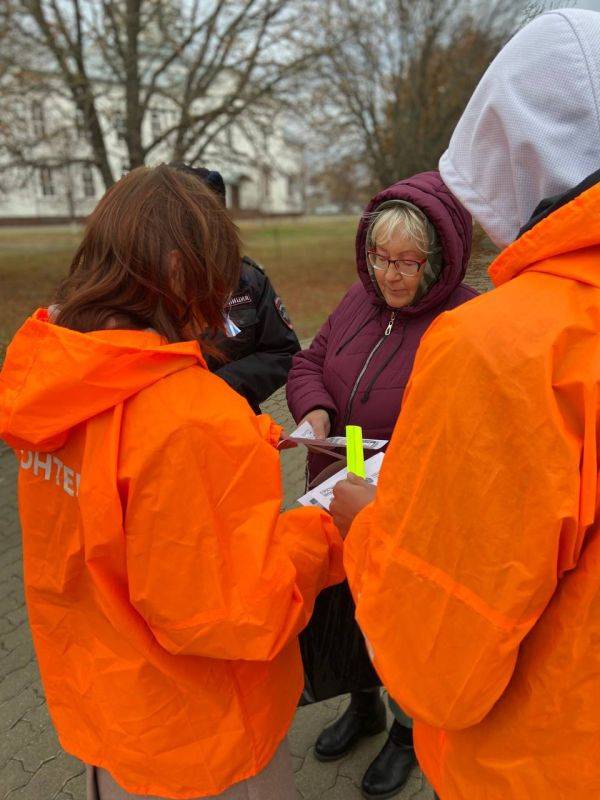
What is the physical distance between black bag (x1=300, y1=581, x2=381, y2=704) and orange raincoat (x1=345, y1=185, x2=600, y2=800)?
0.92 meters

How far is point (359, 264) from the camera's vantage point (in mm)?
2041

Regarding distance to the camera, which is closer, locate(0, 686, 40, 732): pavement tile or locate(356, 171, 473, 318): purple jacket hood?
locate(356, 171, 473, 318): purple jacket hood

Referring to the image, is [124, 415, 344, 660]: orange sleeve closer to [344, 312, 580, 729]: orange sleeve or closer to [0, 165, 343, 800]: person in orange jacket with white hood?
[0, 165, 343, 800]: person in orange jacket with white hood

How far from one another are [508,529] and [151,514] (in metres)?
0.61

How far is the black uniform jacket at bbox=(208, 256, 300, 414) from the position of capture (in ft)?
8.23

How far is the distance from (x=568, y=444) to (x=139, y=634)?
885 mm

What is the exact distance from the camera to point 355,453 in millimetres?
1518

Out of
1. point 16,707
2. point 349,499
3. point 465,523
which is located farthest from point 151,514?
point 16,707

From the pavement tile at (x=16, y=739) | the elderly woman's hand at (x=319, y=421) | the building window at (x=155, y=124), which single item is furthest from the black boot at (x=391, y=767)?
the building window at (x=155, y=124)

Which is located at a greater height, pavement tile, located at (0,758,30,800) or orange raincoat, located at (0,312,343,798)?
orange raincoat, located at (0,312,343,798)

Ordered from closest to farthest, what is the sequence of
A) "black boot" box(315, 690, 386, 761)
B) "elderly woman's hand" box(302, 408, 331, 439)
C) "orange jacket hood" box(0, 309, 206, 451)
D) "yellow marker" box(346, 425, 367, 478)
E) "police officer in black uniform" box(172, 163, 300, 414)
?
"orange jacket hood" box(0, 309, 206, 451) < "yellow marker" box(346, 425, 367, 478) < "elderly woman's hand" box(302, 408, 331, 439) < "black boot" box(315, 690, 386, 761) < "police officer in black uniform" box(172, 163, 300, 414)

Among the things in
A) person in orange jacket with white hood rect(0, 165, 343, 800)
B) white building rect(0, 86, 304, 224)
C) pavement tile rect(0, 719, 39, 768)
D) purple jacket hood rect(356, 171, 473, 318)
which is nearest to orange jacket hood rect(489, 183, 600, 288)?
person in orange jacket with white hood rect(0, 165, 343, 800)

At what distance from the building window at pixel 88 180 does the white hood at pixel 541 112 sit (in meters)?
14.0

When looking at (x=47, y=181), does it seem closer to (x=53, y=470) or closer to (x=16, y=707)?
(x=16, y=707)
